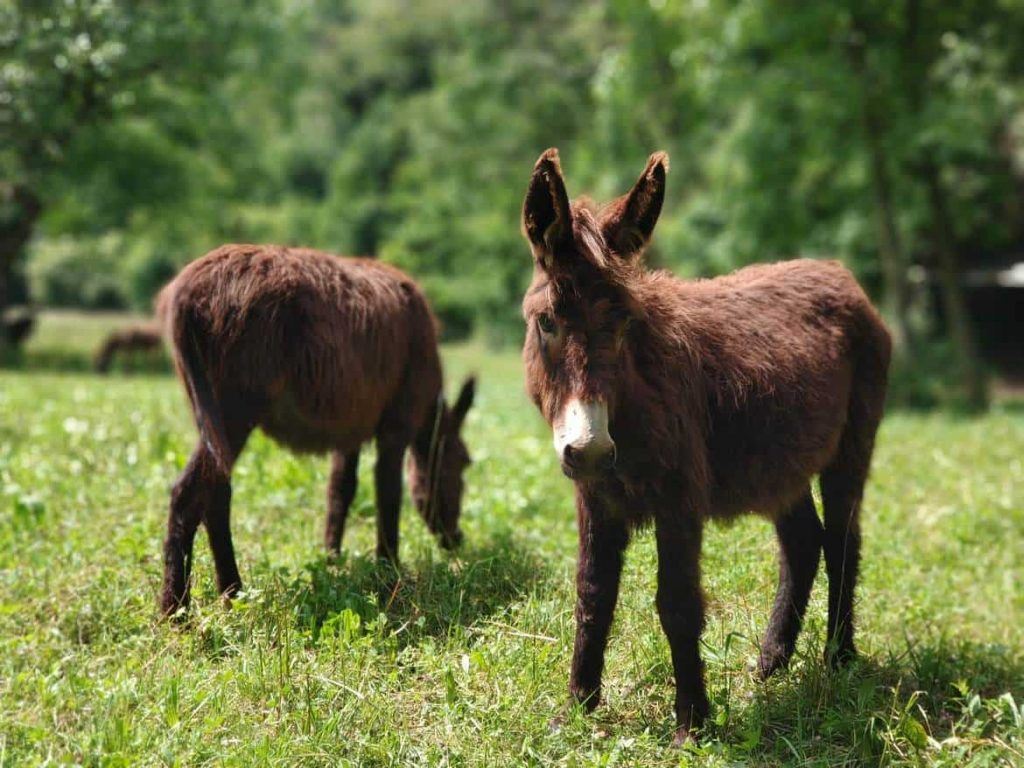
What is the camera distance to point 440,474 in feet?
19.0

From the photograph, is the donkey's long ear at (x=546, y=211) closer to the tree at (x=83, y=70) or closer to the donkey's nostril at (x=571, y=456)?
the donkey's nostril at (x=571, y=456)

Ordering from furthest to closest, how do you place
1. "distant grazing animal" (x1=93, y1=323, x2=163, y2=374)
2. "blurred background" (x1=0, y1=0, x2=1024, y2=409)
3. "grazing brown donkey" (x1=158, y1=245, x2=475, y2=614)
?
"distant grazing animal" (x1=93, y1=323, x2=163, y2=374)
"blurred background" (x1=0, y1=0, x2=1024, y2=409)
"grazing brown donkey" (x1=158, y1=245, x2=475, y2=614)

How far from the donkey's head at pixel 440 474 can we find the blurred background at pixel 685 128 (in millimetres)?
5811

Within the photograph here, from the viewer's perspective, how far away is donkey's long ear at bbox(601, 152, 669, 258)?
3.34m

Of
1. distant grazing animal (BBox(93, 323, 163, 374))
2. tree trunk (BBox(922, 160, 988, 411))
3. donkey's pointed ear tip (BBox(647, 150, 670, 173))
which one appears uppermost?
donkey's pointed ear tip (BBox(647, 150, 670, 173))

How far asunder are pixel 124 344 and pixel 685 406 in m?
19.4

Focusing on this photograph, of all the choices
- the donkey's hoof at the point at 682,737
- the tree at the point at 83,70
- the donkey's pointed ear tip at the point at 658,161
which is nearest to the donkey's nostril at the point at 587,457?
the donkey's pointed ear tip at the point at 658,161

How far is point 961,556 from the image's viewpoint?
6.21m

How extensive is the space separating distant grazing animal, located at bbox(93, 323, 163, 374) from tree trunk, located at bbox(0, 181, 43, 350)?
207 centimetres

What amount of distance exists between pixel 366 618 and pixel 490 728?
42.7 inches

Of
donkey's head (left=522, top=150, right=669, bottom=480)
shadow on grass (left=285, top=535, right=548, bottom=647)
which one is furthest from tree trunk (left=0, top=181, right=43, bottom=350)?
donkey's head (left=522, top=150, right=669, bottom=480)

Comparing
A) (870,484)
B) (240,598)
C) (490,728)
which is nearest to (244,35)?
(870,484)

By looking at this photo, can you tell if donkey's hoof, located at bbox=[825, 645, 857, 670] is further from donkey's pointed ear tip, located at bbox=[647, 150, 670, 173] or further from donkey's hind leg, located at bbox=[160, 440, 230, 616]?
donkey's hind leg, located at bbox=[160, 440, 230, 616]

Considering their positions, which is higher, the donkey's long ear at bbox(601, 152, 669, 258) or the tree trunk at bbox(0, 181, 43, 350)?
the donkey's long ear at bbox(601, 152, 669, 258)
